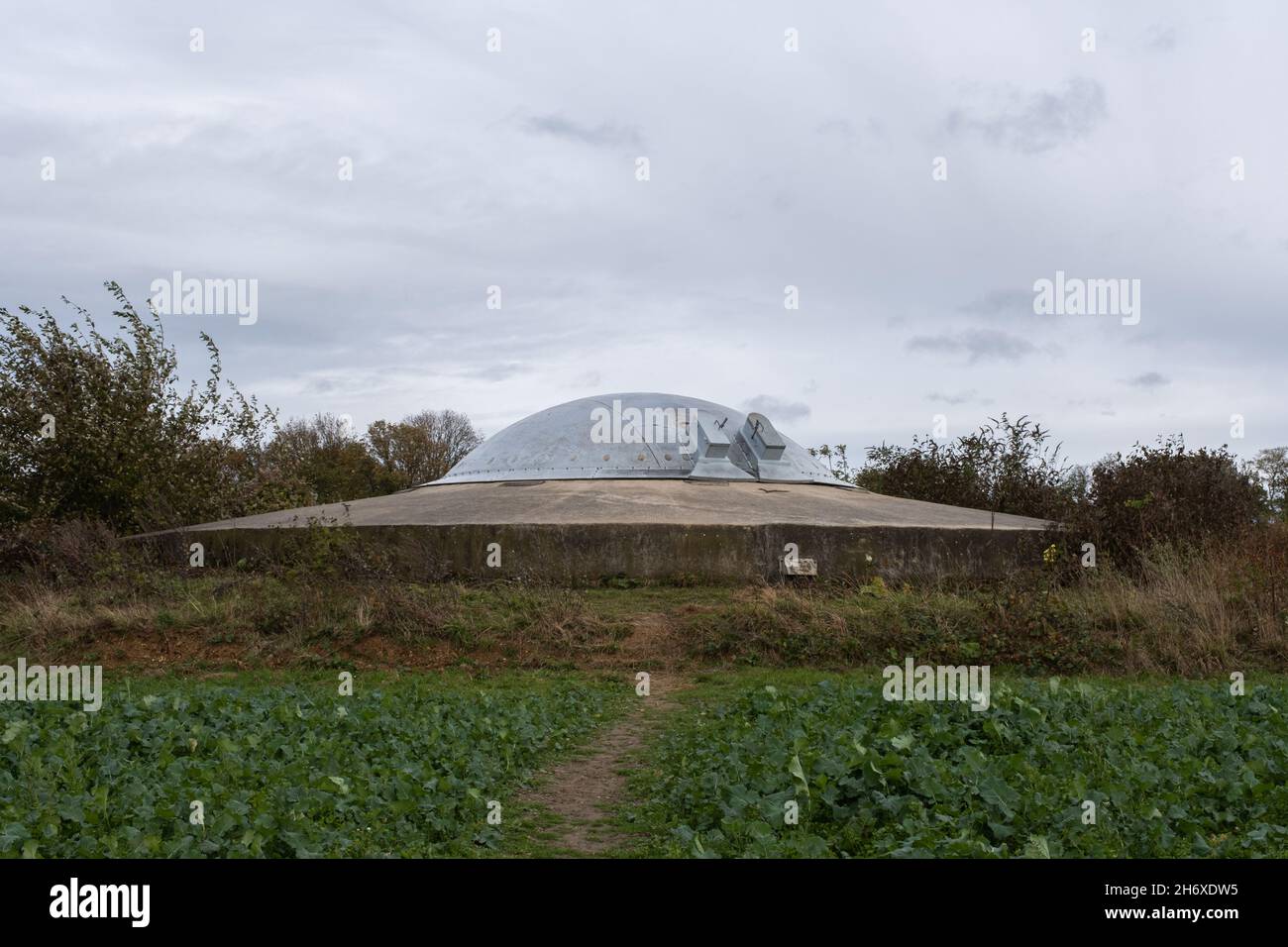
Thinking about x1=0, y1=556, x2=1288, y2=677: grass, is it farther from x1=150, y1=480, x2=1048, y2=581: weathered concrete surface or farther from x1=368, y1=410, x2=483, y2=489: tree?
x1=368, y1=410, x2=483, y2=489: tree

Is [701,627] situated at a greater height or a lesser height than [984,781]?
greater

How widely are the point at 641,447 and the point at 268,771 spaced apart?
74.4 feet

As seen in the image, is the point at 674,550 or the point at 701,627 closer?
the point at 701,627

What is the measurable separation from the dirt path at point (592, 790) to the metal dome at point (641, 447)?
15.8 meters

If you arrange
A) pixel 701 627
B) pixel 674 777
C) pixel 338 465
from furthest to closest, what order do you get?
pixel 338 465 → pixel 701 627 → pixel 674 777

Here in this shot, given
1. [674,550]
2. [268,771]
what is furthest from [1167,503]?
[268,771]

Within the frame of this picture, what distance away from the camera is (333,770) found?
8734mm

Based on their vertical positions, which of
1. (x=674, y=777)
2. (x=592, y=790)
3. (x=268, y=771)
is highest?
(x=268, y=771)

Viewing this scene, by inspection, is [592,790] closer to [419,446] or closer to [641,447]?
[641,447]

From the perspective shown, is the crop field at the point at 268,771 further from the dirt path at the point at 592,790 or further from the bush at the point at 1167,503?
the bush at the point at 1167,503

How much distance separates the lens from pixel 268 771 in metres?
8.55

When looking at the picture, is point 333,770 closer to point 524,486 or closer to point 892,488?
point 524,486
